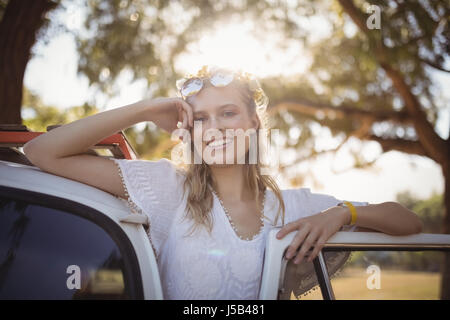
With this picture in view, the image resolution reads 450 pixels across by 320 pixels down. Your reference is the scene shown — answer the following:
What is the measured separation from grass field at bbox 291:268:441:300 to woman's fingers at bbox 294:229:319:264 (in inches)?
6.2

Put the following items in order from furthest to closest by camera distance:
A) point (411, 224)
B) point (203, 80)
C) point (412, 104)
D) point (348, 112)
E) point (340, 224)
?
point (348, 112) < point (412, 104) < point (203, 80) < point (411, 224) < point (340, 224)

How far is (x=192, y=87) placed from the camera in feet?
7.01

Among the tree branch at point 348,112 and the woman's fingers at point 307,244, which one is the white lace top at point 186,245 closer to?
the woman's fingers at point 307,244

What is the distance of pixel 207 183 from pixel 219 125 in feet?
1.09

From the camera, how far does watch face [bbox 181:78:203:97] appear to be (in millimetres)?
2129

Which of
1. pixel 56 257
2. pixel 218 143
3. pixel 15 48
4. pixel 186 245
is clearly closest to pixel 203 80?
pixel 218 143

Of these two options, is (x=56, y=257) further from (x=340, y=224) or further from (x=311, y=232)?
(x=340, y=224)

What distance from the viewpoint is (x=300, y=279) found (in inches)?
62.6

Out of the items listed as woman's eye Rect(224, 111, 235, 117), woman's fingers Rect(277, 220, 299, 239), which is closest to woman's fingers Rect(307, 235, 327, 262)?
woman's fingers Rect(277, 220, 299, 239)

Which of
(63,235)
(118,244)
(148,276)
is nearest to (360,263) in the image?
(148,276)

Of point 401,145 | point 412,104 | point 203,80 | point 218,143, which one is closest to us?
point 218,143

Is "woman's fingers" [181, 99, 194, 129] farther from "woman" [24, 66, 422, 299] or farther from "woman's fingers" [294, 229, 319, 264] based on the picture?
"woman's fingers" [294, 229, 319, 264]
